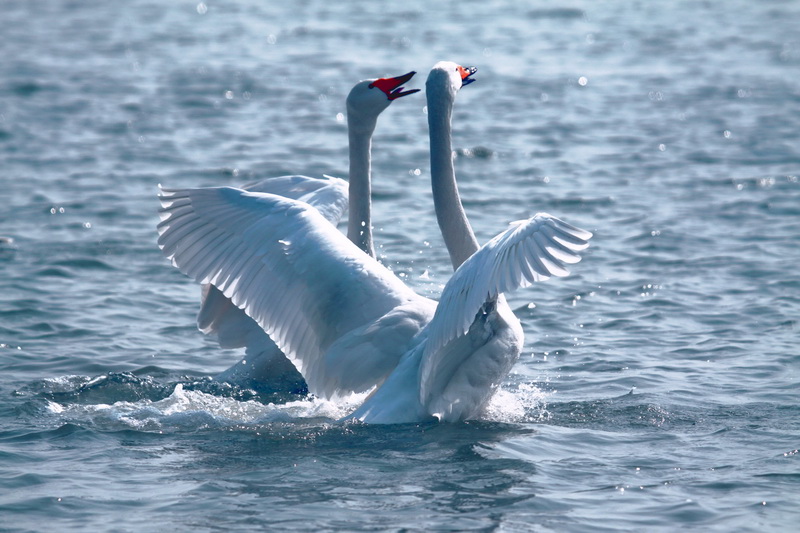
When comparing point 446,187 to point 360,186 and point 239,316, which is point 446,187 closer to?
point 360,186

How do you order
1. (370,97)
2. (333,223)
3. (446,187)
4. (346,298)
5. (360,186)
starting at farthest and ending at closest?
(333,223)
(370,97)
(360,186)
(446,187)
(346,298)

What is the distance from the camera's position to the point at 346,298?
316 inches

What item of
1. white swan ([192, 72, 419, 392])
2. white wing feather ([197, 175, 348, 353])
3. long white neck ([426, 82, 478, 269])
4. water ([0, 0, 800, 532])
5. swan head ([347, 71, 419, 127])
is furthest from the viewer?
swan head ([347, 71, 419, 127])

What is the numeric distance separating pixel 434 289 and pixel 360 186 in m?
2.05

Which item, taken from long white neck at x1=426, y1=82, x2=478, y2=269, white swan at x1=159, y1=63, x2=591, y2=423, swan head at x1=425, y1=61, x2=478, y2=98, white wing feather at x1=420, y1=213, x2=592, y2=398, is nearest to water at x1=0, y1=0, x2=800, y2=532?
white swan at x1=159, y1=63, x2=591, y2=423

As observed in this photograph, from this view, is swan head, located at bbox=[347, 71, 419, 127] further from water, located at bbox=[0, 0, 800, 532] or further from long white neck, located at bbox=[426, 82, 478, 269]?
water, located at bbox=[0, 0, 800, 532]

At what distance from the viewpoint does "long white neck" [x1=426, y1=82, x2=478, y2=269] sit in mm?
8156

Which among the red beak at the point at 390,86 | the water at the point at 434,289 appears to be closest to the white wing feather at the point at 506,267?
the water at the point at 434,289

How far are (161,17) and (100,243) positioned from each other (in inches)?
755

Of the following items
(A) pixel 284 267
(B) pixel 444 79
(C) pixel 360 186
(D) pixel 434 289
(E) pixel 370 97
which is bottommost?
(D) pixel 434 289

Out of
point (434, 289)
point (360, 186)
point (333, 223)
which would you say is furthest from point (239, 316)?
point (434, 289)

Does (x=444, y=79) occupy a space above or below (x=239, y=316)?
above

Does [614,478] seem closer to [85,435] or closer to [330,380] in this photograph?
[330,380]

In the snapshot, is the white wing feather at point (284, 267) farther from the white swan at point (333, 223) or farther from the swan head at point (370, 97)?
the swan head at point (370, 97)
